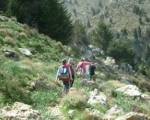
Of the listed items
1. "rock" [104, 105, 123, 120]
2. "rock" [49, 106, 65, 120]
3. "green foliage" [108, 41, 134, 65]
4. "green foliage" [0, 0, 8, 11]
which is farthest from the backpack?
"green foliage" [108, 41, 134, 65]

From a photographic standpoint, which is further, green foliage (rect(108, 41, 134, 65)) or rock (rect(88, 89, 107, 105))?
green foliage (rect(108, 41, 134, 65))

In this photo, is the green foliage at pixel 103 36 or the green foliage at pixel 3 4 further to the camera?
the green foliage at pixel 103 36

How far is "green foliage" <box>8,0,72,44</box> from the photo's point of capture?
178 feet

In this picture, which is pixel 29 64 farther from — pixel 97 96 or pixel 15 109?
pixel 15 109

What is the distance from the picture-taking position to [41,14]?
54.8 metres

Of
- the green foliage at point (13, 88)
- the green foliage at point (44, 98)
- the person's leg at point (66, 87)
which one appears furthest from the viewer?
the person's leg at point (66, 87)

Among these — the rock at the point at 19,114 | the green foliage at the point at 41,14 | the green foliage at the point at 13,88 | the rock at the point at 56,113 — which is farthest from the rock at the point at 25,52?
the rock at the point at 19,114

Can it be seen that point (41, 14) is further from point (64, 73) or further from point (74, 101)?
point (74, 101)

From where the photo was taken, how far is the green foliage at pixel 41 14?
54312mm

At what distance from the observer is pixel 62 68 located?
21812 millimetres

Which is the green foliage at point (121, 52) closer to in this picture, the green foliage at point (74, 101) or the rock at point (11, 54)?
the rock at point (11, 54)

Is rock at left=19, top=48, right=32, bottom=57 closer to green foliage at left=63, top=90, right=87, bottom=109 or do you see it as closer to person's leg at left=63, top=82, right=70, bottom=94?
person's leg at left=63, top=82, right=70, bottom=94

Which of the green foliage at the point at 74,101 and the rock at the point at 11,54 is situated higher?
the green foliage at the point at 74,101

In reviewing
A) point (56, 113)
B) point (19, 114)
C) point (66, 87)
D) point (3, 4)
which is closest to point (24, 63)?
point (66, 87)
